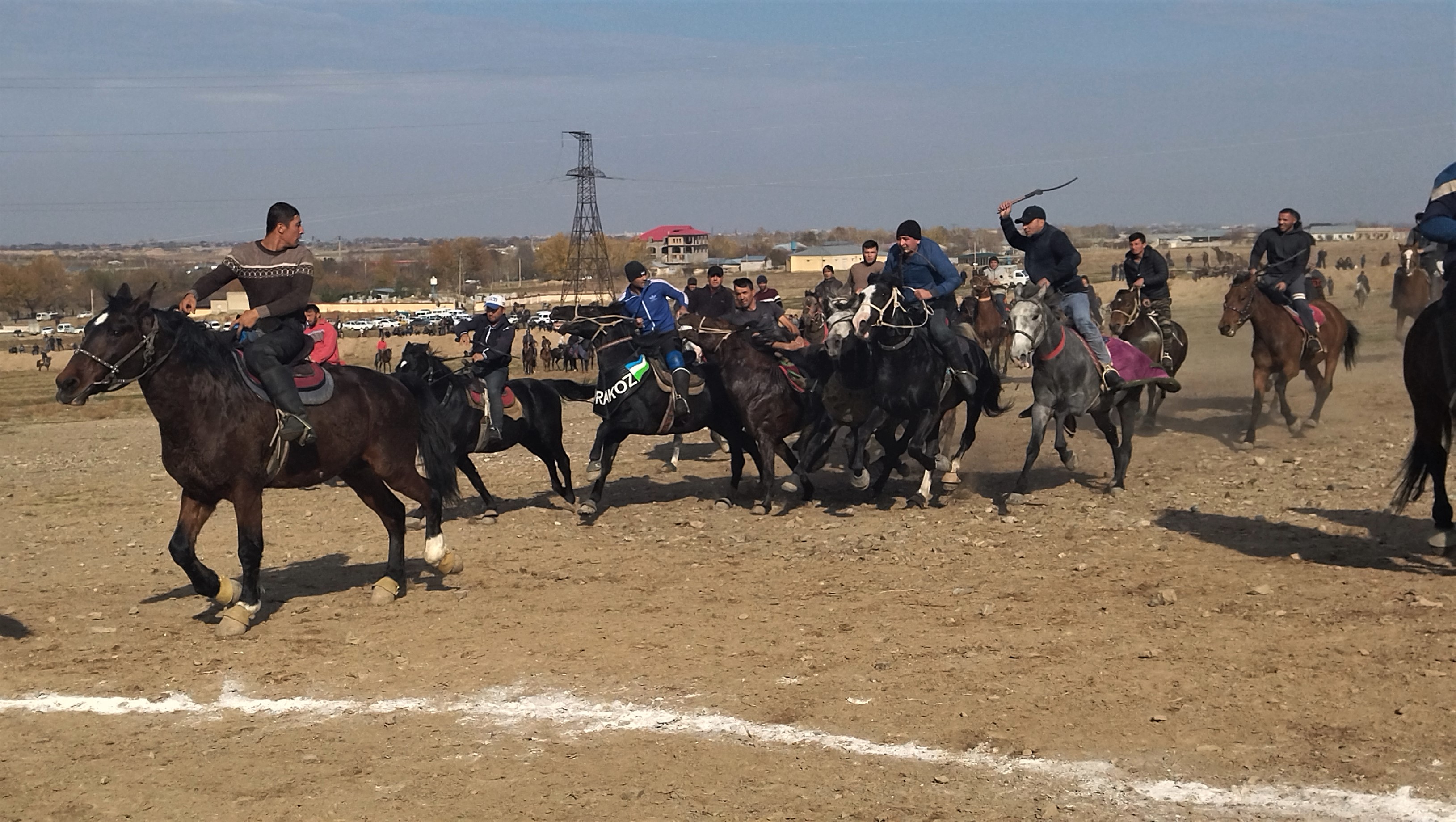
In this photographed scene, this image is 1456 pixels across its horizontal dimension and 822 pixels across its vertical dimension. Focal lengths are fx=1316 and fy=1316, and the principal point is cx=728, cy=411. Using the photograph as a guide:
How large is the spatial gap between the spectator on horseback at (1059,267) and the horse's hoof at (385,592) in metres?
6.81

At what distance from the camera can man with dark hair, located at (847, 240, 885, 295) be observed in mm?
16969

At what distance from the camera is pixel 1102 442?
55.3ft

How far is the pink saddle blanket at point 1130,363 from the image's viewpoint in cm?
1352

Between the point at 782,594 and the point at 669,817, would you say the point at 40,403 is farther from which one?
the point at 669,817

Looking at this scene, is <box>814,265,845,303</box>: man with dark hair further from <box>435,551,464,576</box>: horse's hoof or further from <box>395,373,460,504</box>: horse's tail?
<box>435,551,464,576</box>: horse's hoof

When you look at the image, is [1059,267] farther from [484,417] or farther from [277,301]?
[277,301]

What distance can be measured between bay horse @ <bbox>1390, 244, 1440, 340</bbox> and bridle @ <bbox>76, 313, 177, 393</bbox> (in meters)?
22.6

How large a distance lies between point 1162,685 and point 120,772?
5289 millimetres

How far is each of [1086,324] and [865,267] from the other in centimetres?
494

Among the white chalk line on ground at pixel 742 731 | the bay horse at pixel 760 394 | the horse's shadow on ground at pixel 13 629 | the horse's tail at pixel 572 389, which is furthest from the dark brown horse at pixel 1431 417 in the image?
the horse's shadow on ground at pixel 13 629

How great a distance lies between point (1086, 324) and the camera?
1324 centimetres

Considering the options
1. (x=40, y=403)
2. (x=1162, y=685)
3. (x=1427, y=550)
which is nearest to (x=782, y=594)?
(x=1162, y=685)

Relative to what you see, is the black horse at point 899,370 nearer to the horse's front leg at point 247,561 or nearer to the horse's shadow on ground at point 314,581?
the horse's shadow on ground at point 314,581

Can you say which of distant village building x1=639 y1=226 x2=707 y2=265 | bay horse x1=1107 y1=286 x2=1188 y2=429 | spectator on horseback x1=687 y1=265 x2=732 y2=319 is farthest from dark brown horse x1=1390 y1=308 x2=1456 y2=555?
distant village building x1=639 y1=226 x2=707 y2=265
